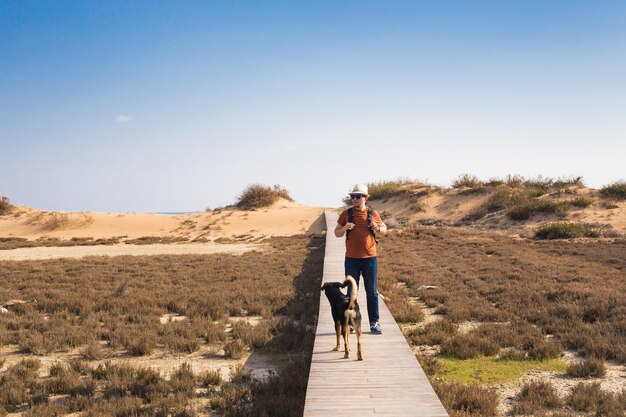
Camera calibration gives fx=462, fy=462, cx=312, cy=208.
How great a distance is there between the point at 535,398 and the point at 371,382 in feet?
7.02

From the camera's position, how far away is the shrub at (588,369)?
6.70m

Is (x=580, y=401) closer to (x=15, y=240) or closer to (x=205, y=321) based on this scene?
(x=205, y=321)

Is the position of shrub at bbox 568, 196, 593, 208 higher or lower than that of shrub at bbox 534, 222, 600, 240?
higher

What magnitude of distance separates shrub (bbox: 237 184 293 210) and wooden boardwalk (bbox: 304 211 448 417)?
3251cm

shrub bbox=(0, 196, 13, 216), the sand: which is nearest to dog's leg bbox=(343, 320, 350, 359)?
the sand

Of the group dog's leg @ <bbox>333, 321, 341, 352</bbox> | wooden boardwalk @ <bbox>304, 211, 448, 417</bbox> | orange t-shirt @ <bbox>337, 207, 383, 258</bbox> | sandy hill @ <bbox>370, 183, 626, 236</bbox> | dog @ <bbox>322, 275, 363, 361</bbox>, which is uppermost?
sandy hill @ <bbox>370, 183, 626, 236</bbox>

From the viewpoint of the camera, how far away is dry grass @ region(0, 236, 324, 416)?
6.07m

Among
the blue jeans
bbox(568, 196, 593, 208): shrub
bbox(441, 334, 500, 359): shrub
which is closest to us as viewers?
the blue jeans

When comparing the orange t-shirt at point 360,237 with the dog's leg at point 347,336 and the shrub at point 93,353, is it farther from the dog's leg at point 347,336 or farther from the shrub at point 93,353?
the shrub at point 93,353

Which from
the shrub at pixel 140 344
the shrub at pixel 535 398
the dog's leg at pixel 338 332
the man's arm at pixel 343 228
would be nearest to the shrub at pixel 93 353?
the shrub at pixel 140 344

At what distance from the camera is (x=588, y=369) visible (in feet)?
22.1

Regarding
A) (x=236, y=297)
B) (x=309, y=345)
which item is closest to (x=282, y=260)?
(x=236, y=297)

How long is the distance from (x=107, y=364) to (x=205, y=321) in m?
2.81

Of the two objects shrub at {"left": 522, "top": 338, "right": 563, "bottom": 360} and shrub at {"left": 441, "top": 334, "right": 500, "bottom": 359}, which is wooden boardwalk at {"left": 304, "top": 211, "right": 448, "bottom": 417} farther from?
shrub at {"left": 522, "top": 338, "right": 563, "bottom": 360}
